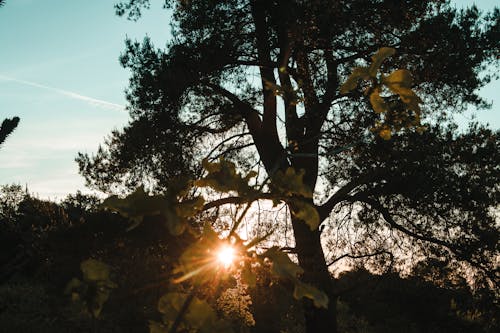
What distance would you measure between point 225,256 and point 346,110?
28.4 ft

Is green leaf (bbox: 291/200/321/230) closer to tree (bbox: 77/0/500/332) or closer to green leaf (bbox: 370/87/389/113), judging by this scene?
green leaf (bbox: 370/87/389/113)

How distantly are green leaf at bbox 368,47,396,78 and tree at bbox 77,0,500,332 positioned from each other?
6.54 meters

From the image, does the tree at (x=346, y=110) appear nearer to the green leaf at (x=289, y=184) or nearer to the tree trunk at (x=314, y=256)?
the tree trunk at (x=314, y=256)

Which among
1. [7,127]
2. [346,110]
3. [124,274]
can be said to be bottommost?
[124,274]

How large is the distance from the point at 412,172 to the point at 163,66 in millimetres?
5154

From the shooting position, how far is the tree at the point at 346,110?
805 centimetres

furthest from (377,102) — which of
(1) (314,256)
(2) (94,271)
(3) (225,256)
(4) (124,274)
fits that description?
(1) (314,256)

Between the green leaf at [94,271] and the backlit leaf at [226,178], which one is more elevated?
the backlit leaf at [226,178]

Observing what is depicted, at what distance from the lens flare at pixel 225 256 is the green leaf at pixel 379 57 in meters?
0.43

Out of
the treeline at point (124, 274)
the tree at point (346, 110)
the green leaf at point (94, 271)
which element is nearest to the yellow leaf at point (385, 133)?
the green leaf at point (94, 271)

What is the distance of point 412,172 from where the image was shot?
799 centimetres

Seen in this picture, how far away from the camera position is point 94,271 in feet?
2.67

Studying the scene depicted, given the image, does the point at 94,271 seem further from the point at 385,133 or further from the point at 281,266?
the point at 385,133

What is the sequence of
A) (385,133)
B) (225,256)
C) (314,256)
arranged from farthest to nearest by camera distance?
(314,256), (385,133), (225,256)
